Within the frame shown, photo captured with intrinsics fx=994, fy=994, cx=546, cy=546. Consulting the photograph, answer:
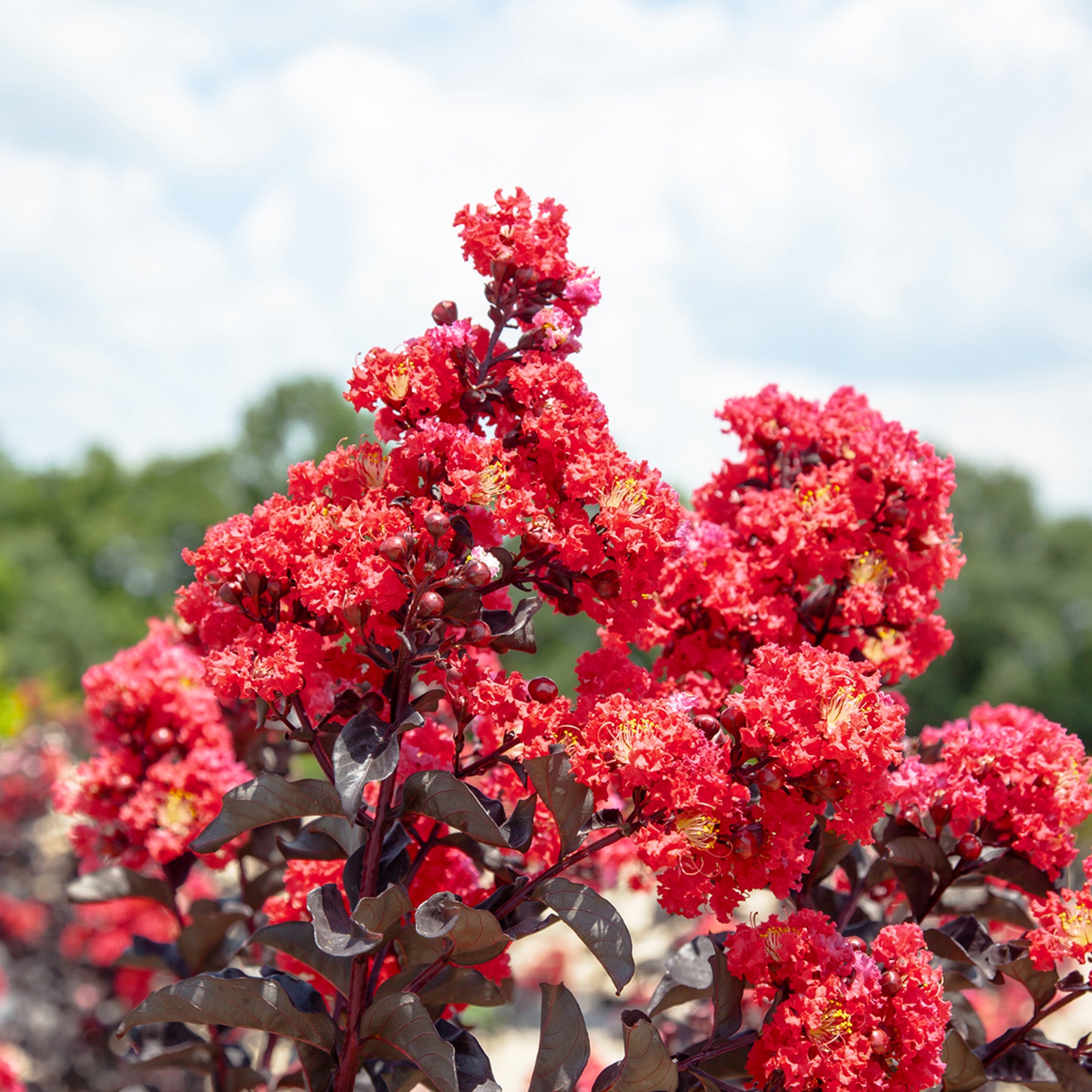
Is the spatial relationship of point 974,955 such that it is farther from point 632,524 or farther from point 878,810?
point 632,524

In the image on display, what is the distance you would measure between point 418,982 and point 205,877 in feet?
13.7

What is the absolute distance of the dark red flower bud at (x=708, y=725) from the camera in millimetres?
1511

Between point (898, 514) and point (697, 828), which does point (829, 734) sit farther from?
point (898, 514)

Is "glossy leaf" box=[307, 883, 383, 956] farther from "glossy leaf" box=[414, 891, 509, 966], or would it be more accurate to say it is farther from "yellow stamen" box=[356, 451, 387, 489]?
"yellow stamen" box=[356, 451, 387, 489]

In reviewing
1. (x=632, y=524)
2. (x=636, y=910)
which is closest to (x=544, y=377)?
(x=632, y=524)

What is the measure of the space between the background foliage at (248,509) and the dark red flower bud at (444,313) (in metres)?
19.7

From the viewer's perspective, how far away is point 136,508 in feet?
112

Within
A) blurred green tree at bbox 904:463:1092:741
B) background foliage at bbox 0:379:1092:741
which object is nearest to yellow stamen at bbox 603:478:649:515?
background foliage at bbox 0:379:1092:741

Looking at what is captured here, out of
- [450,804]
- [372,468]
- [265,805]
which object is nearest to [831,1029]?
[450,804]

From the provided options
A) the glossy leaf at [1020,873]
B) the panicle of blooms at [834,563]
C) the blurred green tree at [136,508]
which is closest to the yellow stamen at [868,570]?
the panicle of blooms at [834,563]

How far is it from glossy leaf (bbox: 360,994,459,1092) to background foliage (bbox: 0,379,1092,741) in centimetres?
1980

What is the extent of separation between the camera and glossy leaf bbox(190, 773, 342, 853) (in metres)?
1.47

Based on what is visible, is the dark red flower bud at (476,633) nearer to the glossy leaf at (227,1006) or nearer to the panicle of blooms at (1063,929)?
the glossy leaf at (227,1006)

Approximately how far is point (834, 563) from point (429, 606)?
81 cm
